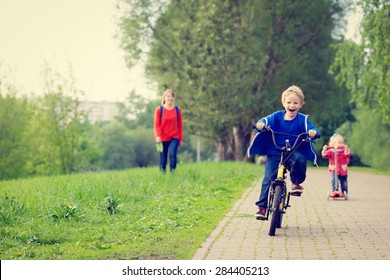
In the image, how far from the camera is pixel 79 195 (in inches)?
434

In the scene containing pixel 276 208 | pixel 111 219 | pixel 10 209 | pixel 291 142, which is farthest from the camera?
pixel 10 209

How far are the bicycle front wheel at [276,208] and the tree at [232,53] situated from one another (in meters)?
22.9

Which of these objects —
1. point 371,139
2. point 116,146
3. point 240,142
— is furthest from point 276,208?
point 116,146

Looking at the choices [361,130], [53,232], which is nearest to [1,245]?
Answer: [53,232]

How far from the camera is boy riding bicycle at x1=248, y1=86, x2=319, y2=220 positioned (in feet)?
28.1

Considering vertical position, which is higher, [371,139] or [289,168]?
[289,168]

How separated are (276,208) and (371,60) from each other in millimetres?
18860

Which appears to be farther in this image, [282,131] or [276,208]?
[282,131]

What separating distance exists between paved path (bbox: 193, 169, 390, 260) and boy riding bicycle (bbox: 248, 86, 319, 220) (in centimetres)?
56

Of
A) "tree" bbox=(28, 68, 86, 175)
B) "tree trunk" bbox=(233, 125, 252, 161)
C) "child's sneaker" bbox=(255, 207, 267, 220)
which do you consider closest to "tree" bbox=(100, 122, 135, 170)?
"tree" bbox=(28, 68, 86, 175)

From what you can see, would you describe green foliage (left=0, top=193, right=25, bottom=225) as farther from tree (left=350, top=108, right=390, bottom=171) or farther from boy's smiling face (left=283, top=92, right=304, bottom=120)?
tree (left=350, top=108, right=390, bottom=171)

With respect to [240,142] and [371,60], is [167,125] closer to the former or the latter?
[371,60]

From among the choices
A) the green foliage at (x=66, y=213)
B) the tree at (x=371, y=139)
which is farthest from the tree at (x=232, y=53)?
the green foliage at (x=66, y=213)

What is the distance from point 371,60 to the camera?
26.0 meters
